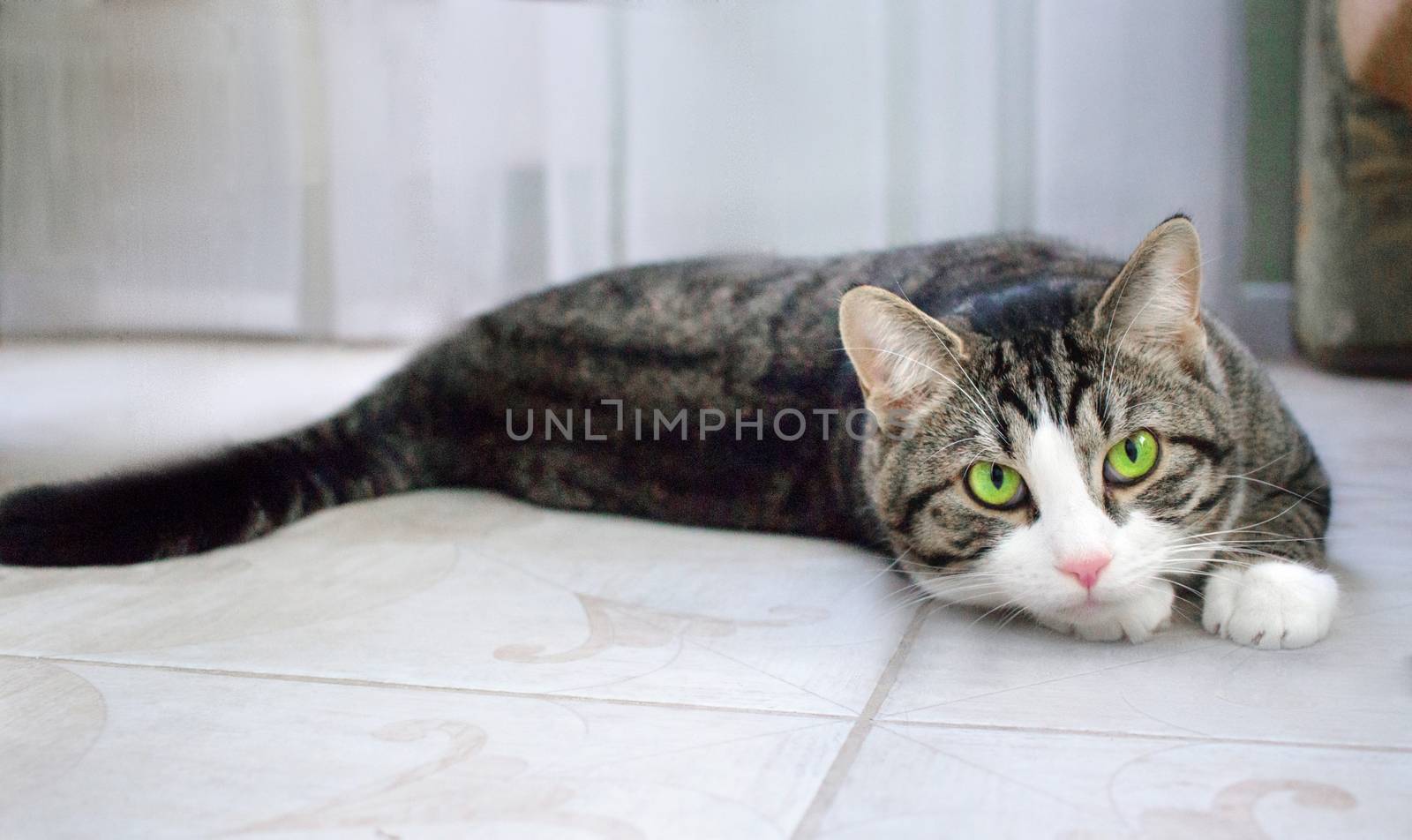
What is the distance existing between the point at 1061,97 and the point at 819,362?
1901 millimetres

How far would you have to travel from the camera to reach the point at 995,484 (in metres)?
1.30

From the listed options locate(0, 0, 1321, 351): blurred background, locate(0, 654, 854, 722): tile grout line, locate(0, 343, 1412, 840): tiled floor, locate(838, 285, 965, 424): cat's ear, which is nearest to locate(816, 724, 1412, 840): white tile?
locate(0, 343, 1412, 840): tiled floor

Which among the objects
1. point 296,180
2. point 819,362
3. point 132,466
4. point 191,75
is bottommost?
point 132,466

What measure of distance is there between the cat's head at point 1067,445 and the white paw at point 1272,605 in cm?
5

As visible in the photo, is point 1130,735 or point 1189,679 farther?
point 1189,679

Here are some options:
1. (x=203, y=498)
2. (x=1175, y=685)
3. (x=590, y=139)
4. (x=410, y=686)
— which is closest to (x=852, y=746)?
(x=1175, y=685)

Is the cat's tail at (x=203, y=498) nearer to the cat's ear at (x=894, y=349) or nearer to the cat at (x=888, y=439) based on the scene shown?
the cat at (x=888, y=439)

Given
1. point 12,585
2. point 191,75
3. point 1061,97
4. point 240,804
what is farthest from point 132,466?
point 1061,97

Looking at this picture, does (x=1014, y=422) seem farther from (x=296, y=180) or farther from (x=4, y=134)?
(x=4, y=134)

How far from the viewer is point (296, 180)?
3.71 meters

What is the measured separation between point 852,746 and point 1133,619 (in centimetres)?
41

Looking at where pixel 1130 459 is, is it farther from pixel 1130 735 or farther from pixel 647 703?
pixel 647 703

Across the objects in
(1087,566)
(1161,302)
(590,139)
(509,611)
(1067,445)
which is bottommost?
(509,611)

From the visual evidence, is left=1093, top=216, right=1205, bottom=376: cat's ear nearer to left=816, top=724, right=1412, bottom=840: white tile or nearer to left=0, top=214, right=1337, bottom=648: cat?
left=0, top=214, right=1337, bottom=648: cat
